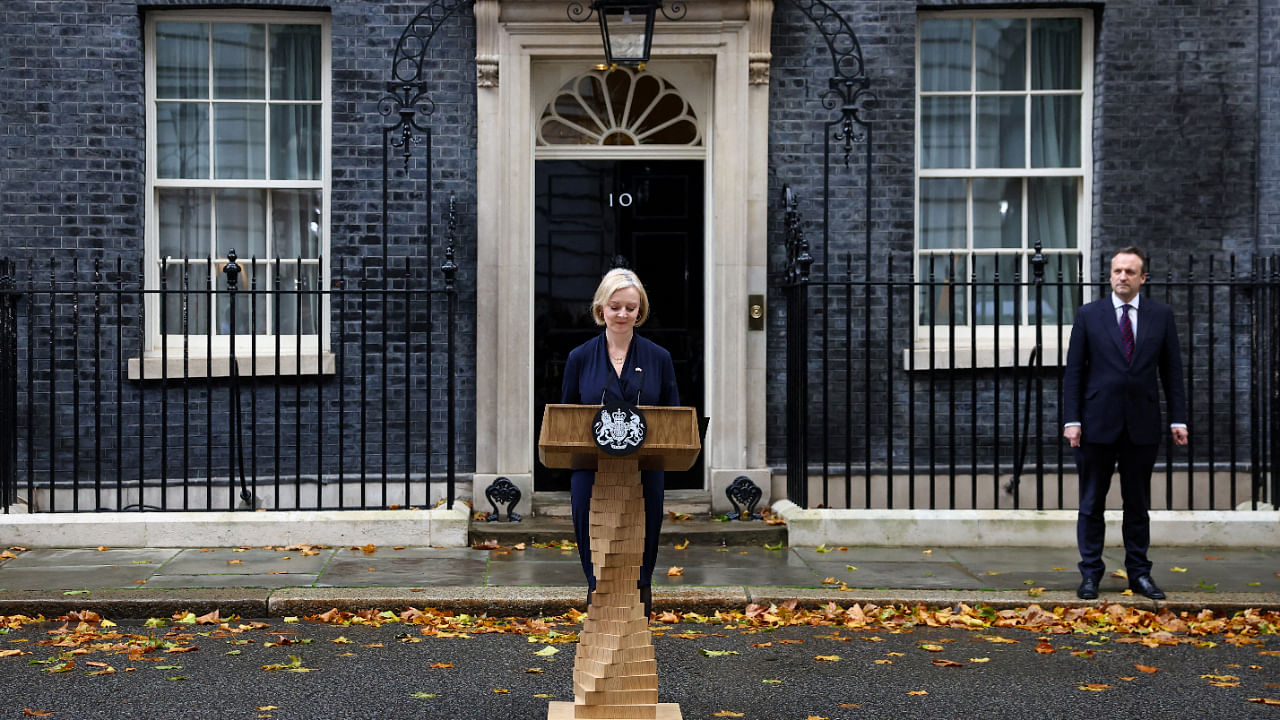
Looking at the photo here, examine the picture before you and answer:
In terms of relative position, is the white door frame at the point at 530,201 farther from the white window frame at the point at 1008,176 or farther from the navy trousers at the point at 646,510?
the navy trousers at the point at 646,510

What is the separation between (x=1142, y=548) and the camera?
7.31 metres

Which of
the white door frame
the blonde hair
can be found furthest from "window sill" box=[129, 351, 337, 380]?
the blonde hair

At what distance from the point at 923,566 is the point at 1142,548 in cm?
131

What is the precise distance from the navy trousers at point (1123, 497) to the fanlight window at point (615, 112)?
3.94 meters

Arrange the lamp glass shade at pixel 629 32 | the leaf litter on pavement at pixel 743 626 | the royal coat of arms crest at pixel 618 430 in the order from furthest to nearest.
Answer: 1. the lamp glass shade at pixel 629 32
2. the leaf litter on pavement at pixel 743 626
3. the royal coat of arms crest at pixel 618 430

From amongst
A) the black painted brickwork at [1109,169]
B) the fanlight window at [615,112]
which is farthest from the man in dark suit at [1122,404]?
the fanlight window at [615,112]

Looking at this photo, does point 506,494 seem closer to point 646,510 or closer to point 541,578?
point 541,578

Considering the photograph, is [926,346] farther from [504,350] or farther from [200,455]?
[200,455]

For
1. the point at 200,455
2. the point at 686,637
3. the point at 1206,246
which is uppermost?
the point at 1206,246

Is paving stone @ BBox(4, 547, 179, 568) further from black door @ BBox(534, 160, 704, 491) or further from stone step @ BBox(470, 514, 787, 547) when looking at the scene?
black door @ BBox(534, 160, 704, 491)

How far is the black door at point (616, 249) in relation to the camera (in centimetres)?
993

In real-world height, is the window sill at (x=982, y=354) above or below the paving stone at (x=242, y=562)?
above

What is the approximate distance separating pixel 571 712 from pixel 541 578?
3107mm

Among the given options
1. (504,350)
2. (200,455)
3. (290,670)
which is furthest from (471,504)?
(290,670)
